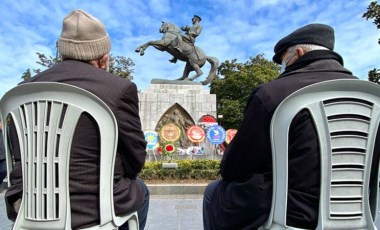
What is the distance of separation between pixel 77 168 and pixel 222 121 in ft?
103

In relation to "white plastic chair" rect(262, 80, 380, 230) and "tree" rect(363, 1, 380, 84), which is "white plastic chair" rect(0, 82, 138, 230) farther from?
"tree" rect(363, 1, 380, 84)

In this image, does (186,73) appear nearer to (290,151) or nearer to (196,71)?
(196,71)

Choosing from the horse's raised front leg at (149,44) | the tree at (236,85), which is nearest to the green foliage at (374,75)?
the horse's raised front leg at (149,44)

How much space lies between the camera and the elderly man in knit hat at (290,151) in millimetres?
1484

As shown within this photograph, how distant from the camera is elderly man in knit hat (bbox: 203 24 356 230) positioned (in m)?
1.48

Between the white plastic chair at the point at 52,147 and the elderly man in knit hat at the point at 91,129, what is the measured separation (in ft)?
0.13

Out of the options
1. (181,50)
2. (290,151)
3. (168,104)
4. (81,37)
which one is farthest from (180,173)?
(181,50)

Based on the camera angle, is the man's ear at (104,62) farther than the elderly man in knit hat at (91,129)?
Yes

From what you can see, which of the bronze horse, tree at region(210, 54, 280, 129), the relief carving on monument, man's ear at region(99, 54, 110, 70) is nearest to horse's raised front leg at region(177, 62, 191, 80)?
the bronze horse

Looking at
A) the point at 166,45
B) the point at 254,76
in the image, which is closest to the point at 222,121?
the point at 254,76

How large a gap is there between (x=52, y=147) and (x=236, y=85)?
3279 centimetres

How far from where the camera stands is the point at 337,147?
146 centimetres

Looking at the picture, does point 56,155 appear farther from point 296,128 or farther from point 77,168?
point 296,128

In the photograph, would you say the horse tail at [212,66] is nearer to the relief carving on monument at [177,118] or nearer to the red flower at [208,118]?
the relief carving on monument at [177,118]
